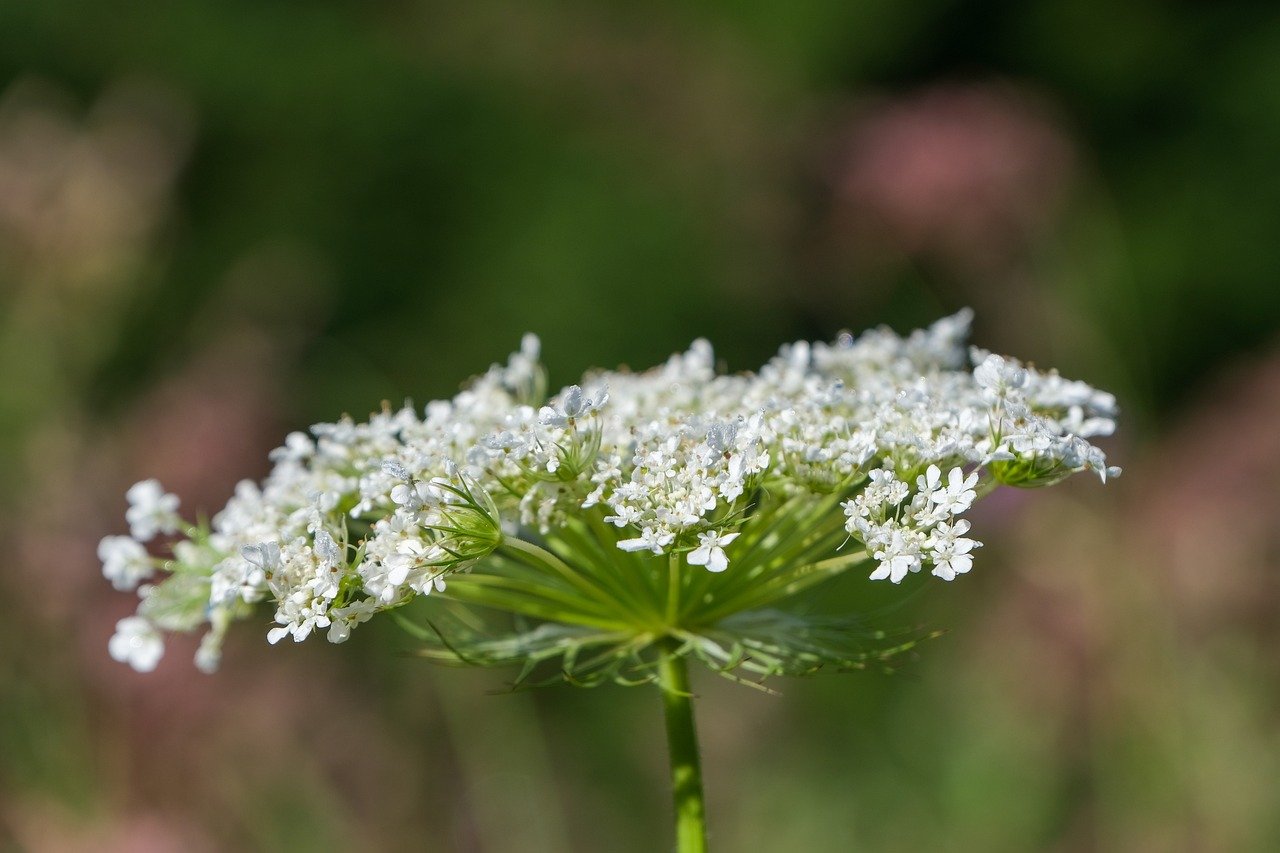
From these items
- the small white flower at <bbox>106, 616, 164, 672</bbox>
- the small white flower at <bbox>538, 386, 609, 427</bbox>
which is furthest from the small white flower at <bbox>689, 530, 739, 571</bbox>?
the small white flower at <bbox>106, 616, 164, 672</bbox>

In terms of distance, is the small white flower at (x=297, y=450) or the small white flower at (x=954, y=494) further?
the small white flower at (x=297, y=450)

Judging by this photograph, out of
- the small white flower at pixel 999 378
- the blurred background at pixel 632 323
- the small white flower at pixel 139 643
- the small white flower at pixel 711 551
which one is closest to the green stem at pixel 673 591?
the small white flower at pixel 711 551

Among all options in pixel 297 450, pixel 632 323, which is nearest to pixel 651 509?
pixel 297 450

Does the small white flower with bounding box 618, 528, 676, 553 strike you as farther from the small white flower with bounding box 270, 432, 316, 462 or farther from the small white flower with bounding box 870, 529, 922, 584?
the small white flower with bounding box 270, 432, 316, 462

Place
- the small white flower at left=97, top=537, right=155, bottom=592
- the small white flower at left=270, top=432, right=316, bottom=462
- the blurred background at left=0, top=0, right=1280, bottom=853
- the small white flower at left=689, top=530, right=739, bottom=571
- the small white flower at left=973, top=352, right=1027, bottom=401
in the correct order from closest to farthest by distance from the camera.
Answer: the small white flower at left=689, top=530, right=739, bottom=571 < the small white flower at left=973, top=352, right=1027, bottom=401 < the small white flower at left=270, top=432, right=316, bottom=462 < the small white flower at left=97, top=537, right=155, bottom=592 < the blurred background at left=0, top=0, right=1280, bottom=853

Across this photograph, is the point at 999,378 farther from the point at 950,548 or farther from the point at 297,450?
the point at 297,450

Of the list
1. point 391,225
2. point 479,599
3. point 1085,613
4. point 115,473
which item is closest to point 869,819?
point 1085,613

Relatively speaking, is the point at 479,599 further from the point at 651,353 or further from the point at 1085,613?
the point at 651,353

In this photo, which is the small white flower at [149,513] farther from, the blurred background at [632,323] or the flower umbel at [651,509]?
the blurred background at [632,323]
